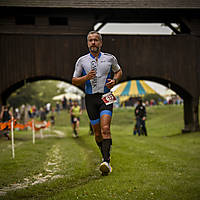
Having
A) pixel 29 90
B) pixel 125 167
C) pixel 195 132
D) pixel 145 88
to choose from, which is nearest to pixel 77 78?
pixel 125 167

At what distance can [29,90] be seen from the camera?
50.4 m

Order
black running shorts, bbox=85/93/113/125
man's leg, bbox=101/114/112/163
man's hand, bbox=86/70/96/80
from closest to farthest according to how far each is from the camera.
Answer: man's hand, bbox=86/70/96/80, man's leg, bbox=101/114/112/163, black running shorts, bbox=85/93/113/125

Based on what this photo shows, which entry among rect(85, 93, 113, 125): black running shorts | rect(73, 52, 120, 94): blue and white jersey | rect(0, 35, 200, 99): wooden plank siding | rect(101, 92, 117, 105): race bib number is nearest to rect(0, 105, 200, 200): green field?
rect(85, 93, 113, 125): black running shorts

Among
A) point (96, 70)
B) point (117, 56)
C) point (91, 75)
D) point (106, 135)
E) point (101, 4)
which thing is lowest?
point (106, 135)

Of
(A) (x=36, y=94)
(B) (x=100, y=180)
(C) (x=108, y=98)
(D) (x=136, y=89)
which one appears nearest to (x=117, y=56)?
(D) (x=136, y=89)

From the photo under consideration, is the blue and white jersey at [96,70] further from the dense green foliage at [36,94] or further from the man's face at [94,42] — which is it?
the dense green foliage at [36,94]

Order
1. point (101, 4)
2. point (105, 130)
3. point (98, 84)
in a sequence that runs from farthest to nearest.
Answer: point (101, 4), point (98, 84), point (105, 130)

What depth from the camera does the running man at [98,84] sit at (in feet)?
19.6

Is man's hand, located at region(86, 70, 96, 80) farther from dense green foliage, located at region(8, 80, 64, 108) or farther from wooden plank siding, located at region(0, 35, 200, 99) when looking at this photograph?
dense green foliage, located at region(8, 80, 64, 108)

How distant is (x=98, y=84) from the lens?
240 inches

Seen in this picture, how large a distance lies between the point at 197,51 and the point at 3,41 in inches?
471

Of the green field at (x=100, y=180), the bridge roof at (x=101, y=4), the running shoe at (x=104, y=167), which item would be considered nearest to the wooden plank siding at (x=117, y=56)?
the bridge roof at (x=101, y=4)

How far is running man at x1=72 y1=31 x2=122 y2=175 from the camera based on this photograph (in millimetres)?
5988

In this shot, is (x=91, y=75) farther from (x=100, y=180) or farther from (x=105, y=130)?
(x=100, y=180)
